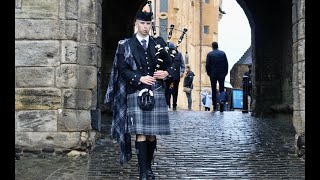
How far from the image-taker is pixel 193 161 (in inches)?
283

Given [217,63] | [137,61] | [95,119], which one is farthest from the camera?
[217,63]

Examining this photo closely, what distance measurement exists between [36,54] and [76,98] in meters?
0.80

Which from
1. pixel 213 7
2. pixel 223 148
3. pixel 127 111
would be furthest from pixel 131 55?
pixel 213 7

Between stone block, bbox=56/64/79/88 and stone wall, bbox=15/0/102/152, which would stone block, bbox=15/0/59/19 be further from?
stone block, bbox=56/64/79/88

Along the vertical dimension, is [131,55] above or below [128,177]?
above

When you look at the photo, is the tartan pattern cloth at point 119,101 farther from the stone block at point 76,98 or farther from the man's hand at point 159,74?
the stone block at point 76,98

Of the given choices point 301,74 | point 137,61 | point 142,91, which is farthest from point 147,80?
point 301,74

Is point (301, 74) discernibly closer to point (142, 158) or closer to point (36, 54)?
point (142, 158)

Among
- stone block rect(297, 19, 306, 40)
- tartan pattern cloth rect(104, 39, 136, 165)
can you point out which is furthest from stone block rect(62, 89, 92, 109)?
stone block rect(297, 19, 306, 40)

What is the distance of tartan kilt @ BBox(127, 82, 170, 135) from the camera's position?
5.88 meters

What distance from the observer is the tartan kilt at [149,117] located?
588cm

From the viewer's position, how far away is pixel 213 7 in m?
62.8
